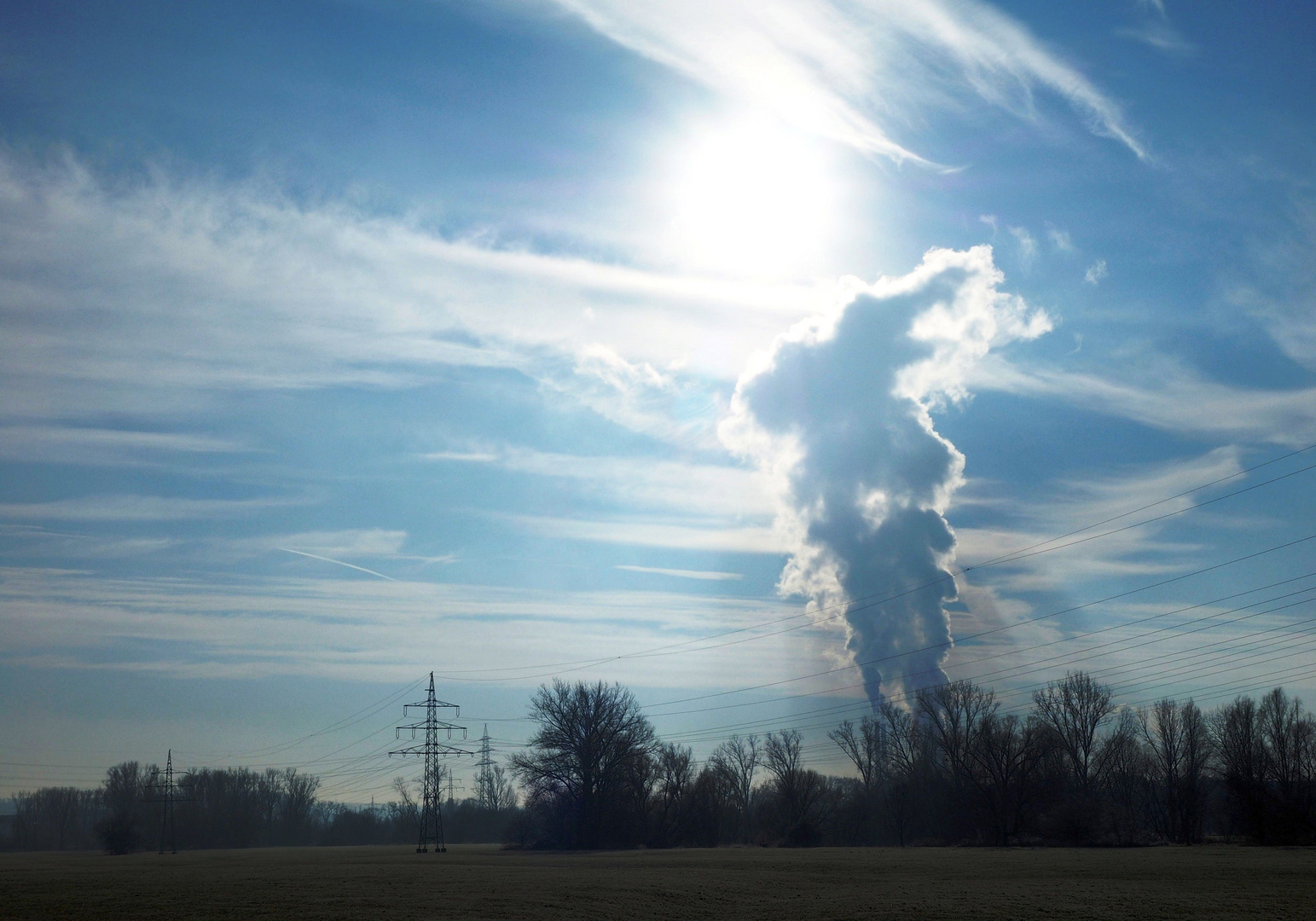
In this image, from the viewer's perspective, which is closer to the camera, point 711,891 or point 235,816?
point 711,891

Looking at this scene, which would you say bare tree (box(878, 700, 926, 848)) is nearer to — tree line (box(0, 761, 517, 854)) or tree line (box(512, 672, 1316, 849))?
tree line (box(512, 672, 1316, 849))

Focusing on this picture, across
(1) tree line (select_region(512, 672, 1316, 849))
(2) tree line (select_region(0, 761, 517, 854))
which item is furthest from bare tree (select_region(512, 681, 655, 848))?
(2) tree line (select_region(0, 761, 517, 854))

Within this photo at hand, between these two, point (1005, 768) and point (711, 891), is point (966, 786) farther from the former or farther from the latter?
point (711, 891)

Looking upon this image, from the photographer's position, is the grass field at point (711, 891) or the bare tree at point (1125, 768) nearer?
the grass field at point (711, 891)

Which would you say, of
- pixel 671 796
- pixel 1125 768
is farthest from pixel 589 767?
pixel 1125 768

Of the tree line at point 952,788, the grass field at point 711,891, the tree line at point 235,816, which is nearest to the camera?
the grass field at point 711,891

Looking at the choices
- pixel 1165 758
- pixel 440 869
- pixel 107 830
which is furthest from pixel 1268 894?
pixel 107 830

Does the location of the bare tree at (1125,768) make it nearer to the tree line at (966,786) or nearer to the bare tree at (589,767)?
the tree line at (966,786)

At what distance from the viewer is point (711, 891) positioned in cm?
3247

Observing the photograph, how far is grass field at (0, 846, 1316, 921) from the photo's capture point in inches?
1000

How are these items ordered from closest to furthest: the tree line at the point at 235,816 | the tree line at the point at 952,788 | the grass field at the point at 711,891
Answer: the grass field at the point at 711,891 → the tree line at the point at 952,788 → the tree line at the point at 235,816

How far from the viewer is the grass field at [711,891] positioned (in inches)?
1000

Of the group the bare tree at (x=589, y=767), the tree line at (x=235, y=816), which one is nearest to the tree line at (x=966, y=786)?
the bare tree at (x=589, y=767)

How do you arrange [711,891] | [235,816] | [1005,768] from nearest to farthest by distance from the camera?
1. [711,891]
2. [1005,768]
3. [235,816]
